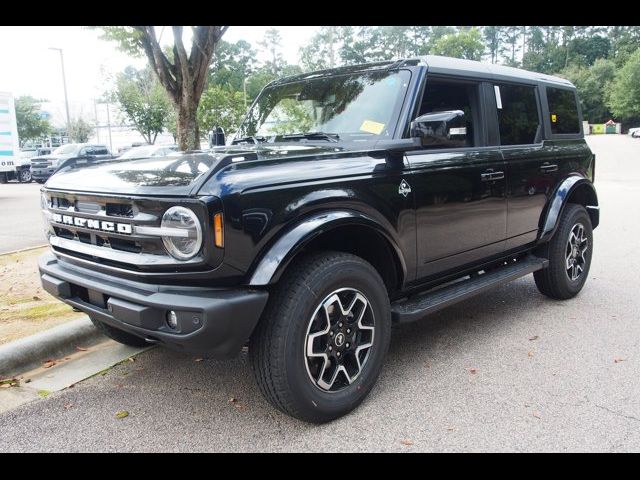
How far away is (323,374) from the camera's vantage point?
3.00 meters

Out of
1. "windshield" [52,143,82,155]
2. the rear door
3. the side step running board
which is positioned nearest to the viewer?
Result: the side step running board

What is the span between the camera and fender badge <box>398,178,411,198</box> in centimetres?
332

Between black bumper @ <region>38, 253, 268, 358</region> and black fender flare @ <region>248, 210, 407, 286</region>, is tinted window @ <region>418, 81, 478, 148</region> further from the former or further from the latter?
black bumper @ <region>38, 253, 268, 358</region>

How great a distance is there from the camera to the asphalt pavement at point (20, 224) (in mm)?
8117

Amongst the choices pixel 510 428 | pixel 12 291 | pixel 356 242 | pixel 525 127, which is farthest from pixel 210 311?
pixel 12 291

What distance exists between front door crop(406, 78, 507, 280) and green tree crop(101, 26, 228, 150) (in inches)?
168

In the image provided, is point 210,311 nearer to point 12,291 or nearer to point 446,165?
point 446,165

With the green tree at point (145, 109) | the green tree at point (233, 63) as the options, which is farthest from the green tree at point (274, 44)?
the green tree at point (145, 109)

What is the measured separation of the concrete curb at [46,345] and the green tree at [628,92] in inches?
3159

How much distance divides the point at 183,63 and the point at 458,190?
4.90 m

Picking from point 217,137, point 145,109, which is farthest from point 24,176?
point 217,137

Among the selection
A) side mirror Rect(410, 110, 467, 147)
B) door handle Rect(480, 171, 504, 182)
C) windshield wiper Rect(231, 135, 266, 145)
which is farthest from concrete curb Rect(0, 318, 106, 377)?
door handle Rect(480, 171, 504, 182)

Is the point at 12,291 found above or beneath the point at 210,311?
Result: beneath
